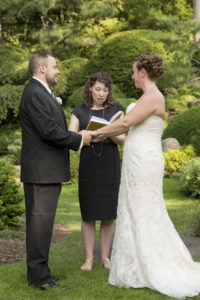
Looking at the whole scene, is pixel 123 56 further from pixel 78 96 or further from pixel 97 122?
pixel 97 122

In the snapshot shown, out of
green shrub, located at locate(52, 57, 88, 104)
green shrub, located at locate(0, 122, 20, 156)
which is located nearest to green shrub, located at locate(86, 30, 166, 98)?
green shrub, located at locate(52, 57, 88, 104)

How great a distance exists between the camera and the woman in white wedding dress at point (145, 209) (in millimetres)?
4160

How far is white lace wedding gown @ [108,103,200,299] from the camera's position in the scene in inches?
166

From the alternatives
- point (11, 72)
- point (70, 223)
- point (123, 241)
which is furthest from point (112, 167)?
point (11, 72)

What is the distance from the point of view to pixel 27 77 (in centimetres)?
1802

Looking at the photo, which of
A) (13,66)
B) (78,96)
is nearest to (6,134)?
(13,66)

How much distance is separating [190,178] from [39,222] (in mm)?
6229

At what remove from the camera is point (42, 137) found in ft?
13.1

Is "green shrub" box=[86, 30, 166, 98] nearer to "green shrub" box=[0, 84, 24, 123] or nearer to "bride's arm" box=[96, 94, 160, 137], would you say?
"green shrub" box=[0, 84, 24, 123]

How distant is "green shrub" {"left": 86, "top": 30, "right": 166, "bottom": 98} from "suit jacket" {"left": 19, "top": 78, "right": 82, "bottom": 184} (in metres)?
13.3

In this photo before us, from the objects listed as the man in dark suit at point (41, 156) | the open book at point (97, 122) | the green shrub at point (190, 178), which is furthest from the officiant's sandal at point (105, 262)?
the green shrub at point (190, 178)

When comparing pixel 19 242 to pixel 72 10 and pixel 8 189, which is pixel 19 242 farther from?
pixel 72 10

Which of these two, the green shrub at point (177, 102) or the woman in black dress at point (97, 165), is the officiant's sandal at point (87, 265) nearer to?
the woman in black dress at point (97, 165)

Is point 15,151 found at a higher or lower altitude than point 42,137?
lower
